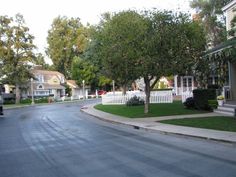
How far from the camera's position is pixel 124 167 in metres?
9.77

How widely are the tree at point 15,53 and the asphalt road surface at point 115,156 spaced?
52.6 m

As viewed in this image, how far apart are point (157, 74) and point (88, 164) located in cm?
1426

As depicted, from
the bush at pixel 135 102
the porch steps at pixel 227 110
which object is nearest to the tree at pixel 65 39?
the bush at pixel 135 102

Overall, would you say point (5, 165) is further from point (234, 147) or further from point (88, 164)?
point (234, 147)

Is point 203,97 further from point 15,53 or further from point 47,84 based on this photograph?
point 47,84

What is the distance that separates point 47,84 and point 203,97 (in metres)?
67.7

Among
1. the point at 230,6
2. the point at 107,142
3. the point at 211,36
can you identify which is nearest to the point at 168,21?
the point at 230,6

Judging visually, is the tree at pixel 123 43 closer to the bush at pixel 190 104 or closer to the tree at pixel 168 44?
the tree at pixel 168 44

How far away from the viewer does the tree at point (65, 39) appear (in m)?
102

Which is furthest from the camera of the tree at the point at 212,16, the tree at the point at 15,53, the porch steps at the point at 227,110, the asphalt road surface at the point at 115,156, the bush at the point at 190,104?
the tree at the point at 15,53

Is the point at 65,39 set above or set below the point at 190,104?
above

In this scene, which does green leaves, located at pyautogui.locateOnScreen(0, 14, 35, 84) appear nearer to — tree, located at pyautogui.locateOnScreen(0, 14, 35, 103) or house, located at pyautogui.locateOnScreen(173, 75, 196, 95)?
tree, located at pyautogui.locateOnScreen(0, 14, 35, 103)

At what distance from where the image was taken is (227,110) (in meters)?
23.1

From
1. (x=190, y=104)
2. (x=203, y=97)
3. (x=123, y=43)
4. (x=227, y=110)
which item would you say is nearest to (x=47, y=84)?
(x=190, y=104)
